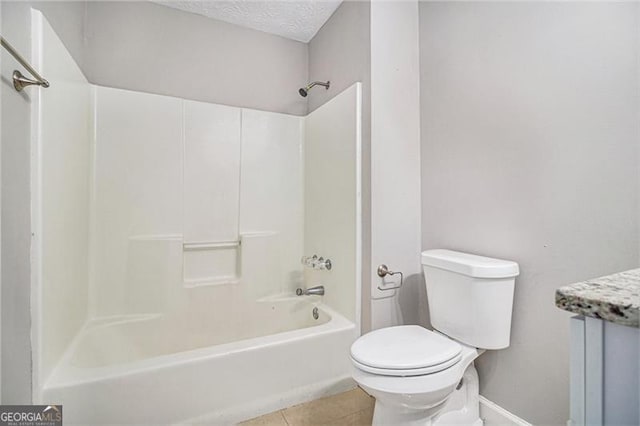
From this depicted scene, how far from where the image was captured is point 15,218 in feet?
3.26

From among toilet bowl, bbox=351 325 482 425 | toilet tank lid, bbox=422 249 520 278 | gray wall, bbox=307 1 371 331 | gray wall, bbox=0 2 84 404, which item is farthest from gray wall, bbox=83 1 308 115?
toilet bowl, bbox=351 325 482 425

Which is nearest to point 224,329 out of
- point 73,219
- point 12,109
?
point 73,219

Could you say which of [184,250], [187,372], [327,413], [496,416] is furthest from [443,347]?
[184,250]

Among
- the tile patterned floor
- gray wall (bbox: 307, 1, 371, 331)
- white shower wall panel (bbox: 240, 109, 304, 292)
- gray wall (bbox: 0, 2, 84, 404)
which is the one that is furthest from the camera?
white shower wall panel (bbox: 240, 109, 304, 292)

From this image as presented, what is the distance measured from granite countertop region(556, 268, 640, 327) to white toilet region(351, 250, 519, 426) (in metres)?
0.69

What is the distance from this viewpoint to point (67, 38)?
1.46 meters

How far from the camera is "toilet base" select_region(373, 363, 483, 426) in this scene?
1.15 meters

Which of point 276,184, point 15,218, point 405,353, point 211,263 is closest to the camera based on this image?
point 15,218

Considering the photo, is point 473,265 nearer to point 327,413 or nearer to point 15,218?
point 327,413

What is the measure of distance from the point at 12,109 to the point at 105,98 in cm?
89

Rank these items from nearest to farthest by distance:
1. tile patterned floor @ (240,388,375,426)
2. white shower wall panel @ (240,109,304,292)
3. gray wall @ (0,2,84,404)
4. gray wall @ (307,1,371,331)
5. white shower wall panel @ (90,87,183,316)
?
gray wall @ (0,2,84,404) < tile patterned floor @ (240,388,375,426) < gray wall @ (307,1,371,331) < white shower wall panel @ (90,87,183,316) < white shower wall panel @ (240,109,304,292)

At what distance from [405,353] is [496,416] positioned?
2.13ft

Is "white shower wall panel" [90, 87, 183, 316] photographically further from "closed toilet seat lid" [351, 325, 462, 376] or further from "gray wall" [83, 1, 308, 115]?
"closed toilet seat lid" [351, 325, 462, 376]

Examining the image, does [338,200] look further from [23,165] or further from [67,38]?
[67,38]
